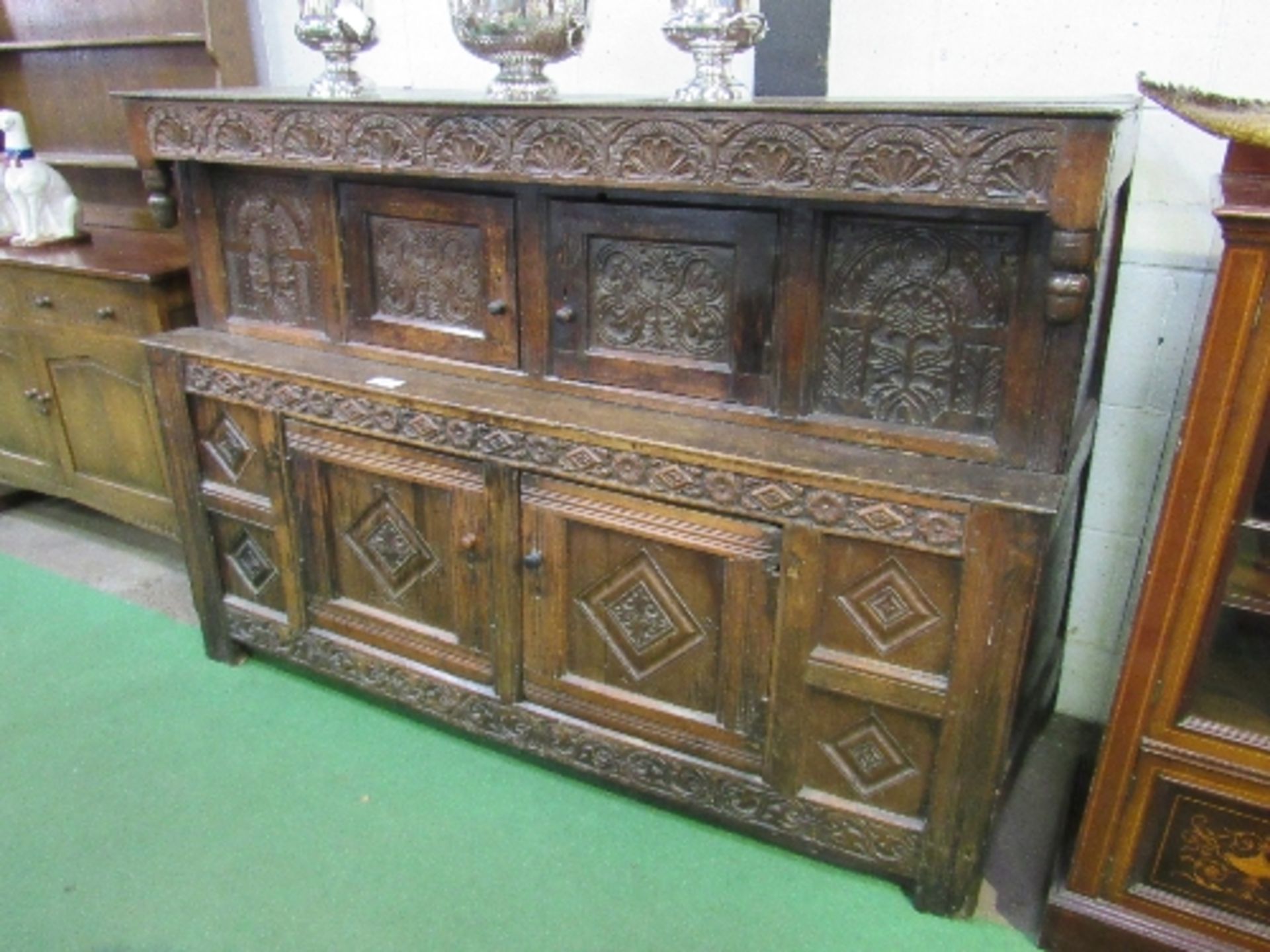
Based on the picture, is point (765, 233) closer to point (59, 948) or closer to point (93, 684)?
point (59, 948)

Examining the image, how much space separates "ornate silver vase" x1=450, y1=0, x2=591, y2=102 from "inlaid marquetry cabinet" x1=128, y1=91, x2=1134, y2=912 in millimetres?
186

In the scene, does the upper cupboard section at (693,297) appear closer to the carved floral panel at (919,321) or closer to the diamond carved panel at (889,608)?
the carved floral panel at (919,321)

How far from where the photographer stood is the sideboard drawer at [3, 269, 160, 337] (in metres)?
2.39

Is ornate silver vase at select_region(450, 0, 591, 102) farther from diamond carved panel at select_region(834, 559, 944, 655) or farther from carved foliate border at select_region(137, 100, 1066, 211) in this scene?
diamond carved panel at select_region(834, 559, 944, 655)

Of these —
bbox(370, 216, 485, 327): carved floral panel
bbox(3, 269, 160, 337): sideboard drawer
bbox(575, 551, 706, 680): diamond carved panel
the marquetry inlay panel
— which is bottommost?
the marquetry inlay panel

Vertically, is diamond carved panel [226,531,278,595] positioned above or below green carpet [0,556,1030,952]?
above

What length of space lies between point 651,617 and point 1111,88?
4.20ft

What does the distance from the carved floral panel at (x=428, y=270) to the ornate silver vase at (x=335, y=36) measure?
296 mm

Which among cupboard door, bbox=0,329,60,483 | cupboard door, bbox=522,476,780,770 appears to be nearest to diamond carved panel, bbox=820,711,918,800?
cupboard door, bbox=522,476,780,770

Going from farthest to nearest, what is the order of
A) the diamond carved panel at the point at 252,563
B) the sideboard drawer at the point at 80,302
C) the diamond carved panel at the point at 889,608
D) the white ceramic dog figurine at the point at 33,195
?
1. the white ceramic dog figurine at the point at 33,195
2. the sideboard drawer at the point at 80,302
3. the diamond carved panel at the point at 252,563
4. the diamond carved panel at the point at 889,608

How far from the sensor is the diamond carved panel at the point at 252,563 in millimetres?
2256

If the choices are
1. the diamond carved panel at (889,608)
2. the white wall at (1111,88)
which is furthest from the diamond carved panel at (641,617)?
the white wall at (1111,88)

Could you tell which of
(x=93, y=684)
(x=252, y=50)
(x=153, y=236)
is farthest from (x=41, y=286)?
(x=93, y=684)

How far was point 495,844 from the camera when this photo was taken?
6.08ft
